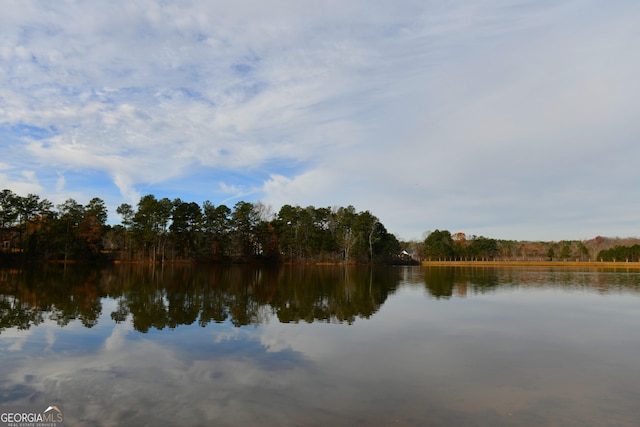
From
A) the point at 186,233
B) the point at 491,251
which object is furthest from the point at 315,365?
the point at 491,251

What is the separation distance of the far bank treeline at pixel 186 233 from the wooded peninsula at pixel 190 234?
137 millimetres

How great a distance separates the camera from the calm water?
240 inches

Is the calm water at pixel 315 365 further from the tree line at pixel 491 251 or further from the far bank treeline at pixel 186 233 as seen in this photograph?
the tree line at pixel 491 251

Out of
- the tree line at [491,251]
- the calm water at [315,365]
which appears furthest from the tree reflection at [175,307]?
the tree line at [491,251]

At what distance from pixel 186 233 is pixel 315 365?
67.8 m

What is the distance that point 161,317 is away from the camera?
14.1 m

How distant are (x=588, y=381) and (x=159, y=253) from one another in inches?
2834

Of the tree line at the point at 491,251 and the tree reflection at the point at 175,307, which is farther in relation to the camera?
the tree line at the point at 491,251

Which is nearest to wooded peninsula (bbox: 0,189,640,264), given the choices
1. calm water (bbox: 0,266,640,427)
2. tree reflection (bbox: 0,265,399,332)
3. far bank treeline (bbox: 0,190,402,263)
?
far bank treeline (bbox: 0,190,402,263)

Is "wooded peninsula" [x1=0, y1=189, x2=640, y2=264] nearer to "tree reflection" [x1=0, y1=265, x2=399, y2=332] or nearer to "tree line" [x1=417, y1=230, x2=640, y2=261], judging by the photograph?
"tree line" [x1=417, y1=230, x2=640, y2=261]

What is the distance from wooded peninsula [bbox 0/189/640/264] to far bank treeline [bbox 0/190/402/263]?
14cm

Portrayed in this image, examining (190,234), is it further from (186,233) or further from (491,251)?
(491,251)

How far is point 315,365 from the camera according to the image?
8.65 meters

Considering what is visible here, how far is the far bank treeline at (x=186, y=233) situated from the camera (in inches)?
2421
